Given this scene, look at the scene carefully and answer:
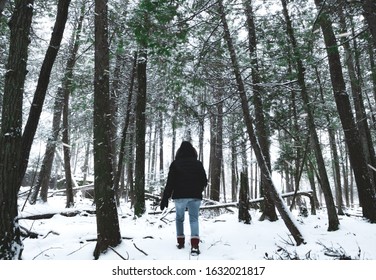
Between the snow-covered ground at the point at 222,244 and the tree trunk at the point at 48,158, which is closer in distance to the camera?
the snow-covered ground at the point at 222,244

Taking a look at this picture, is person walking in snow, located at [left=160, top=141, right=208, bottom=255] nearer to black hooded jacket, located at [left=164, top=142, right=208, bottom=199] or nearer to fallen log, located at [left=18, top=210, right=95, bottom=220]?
black hooded jacket, located at [left=164, top=142, right=208, bottom=199]

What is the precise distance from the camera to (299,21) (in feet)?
21.6

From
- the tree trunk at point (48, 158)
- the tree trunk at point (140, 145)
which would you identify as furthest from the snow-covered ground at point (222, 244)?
the tree trunk at point (48, 158)

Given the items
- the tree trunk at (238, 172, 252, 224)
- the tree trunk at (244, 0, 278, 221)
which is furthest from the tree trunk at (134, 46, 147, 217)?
the tree trunk at (244, 0, 278, 221)

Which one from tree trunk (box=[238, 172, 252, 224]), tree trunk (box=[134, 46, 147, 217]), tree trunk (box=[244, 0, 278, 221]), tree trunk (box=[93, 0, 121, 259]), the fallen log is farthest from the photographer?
tree trunk (box=[134, 46, 147, 217])

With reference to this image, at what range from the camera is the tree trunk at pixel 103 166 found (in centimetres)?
468

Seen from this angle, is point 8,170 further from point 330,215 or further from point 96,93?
point 330,215

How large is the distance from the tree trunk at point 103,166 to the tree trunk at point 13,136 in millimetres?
1171

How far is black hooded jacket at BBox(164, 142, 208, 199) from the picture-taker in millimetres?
4996

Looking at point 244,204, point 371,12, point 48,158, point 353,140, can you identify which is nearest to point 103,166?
point 244,204

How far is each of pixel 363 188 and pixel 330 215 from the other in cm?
144

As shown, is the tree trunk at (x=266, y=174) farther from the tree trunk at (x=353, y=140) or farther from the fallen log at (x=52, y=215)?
the fallen log at (x=52, y=215)

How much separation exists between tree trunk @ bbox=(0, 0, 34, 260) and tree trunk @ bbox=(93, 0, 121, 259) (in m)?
1.17

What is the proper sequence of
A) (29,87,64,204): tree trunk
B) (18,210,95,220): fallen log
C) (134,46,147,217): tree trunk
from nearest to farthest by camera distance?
1. (18,210,95,220): fallen log
2. (134,46,147,217): tree trunk
3. (29,87,64,204): tree trunk
